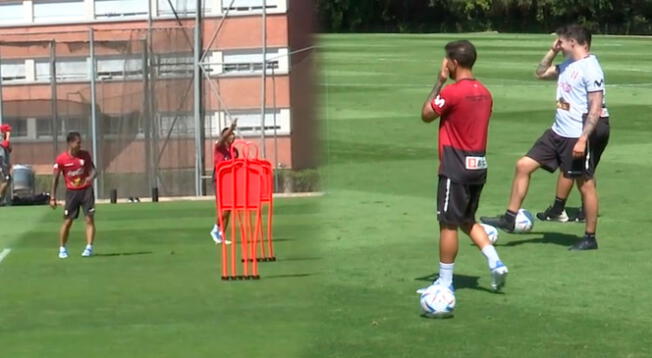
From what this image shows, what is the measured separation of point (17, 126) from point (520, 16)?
33.7m

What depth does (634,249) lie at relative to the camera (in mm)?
9570

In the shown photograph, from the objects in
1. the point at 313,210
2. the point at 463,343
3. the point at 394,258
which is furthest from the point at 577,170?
the point at 313,210

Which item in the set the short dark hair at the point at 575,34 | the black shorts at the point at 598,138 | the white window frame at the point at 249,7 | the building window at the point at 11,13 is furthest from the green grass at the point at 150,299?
the building window at the point at 11,13

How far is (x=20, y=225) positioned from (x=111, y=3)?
31.3ft

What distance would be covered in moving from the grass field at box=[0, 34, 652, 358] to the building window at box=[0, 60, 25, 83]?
26.3 ft

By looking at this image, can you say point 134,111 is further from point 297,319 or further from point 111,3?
point 297,319

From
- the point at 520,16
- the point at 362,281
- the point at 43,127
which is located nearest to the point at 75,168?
the point at 362,281

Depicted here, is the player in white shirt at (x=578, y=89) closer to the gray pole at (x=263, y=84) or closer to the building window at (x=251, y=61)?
the gray pole at (x=263, y=84)

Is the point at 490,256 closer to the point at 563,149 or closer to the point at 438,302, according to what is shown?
the point at 438,302

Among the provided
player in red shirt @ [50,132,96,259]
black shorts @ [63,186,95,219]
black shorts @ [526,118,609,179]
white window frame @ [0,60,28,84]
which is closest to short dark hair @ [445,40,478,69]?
black shorts @ [526,118,609,179]

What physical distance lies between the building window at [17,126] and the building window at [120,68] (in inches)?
68.4

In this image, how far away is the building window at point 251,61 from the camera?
27.2m

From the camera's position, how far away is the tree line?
5056 cm

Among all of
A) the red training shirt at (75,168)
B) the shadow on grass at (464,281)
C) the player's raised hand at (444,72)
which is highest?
the player's raised hand at (444,72)
